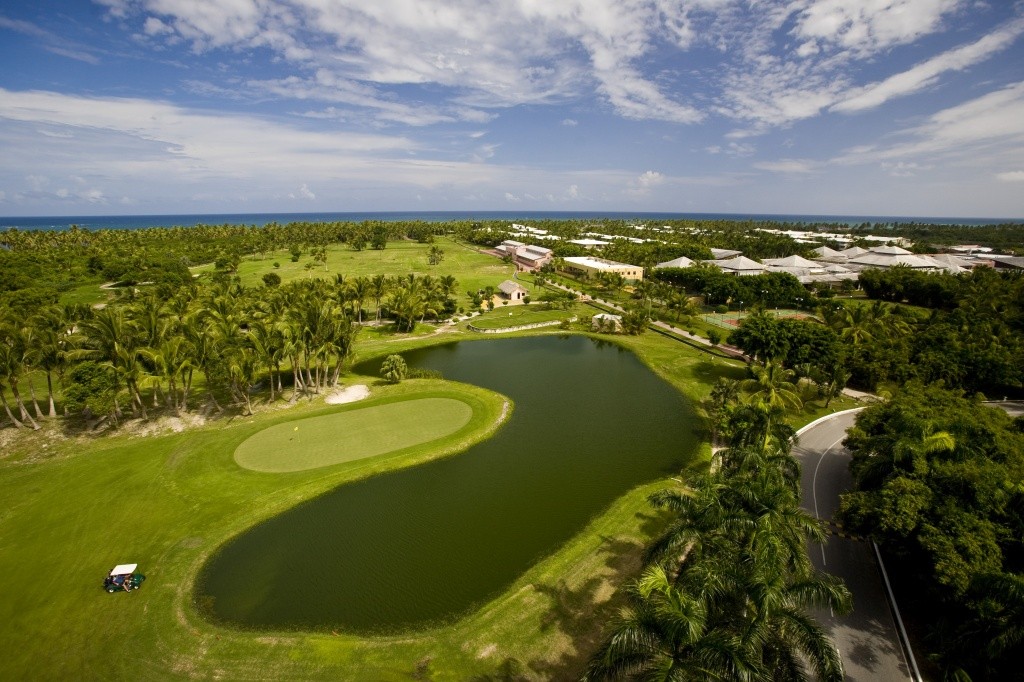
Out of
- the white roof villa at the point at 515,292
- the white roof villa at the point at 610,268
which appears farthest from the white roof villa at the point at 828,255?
the white roof villa at the point at 515,292

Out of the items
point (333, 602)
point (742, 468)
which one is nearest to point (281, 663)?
point (333, 602)

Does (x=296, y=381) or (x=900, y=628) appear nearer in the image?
(x=900, y=628)

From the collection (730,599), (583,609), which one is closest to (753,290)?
(583,609)

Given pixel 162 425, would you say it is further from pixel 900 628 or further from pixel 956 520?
pixel 956 520

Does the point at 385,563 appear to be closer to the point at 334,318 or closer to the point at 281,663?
the point at 281,663

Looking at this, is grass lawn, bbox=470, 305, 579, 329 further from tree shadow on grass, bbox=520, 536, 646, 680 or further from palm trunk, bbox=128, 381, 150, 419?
tree shadow on grass, bbox=520, 536, 646, 680

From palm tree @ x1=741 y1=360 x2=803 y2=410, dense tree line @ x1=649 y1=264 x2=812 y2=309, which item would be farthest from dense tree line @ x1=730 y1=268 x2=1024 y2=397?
dense tree line @ x1=649 y1=264 x2=812 y2=309
